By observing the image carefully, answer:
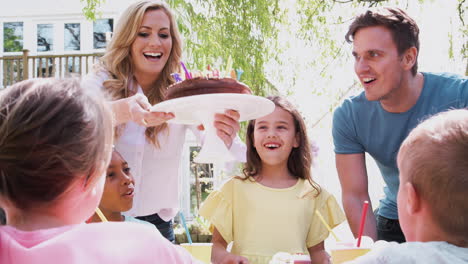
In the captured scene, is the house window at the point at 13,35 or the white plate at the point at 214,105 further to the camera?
the house window at the point at 13,35

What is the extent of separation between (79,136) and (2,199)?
20 cm

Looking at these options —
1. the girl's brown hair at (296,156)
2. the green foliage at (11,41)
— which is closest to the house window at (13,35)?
the green foliage at (11,41)

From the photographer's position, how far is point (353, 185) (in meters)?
2.68

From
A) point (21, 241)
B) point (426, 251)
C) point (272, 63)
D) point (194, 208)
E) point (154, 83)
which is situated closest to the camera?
point (21, 241)

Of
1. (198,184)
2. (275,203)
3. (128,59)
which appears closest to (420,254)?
(275,203)

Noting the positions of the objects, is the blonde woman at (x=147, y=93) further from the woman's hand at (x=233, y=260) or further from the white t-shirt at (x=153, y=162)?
the woman's hand at (x=233, y=260)

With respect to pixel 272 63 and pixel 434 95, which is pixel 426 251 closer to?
pixel 434 95

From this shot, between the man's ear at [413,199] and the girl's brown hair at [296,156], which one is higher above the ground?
the man's ear at [413,199]

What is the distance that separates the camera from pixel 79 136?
109 cm

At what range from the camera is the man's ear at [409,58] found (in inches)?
105

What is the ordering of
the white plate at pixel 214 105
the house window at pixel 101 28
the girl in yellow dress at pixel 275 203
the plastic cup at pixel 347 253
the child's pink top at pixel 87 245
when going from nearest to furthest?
1. the child's pink top at pixel 87 245
2. the plastic cup at pixel 347 253
3. the white plate at pixel 214 105
4. the girl in yellow dress at pixel 275 203
5. the house window at pixel 101 28

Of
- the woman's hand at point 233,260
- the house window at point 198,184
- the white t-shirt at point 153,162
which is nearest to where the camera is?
the woman's hand at point 233,260

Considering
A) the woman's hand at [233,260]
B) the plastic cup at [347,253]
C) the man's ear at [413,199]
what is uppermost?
the man's ear at [413,199]

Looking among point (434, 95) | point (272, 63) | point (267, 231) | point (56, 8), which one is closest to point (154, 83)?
point (267, 231)
